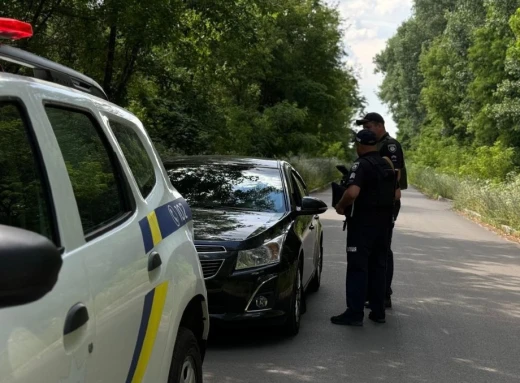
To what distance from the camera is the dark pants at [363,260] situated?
764 cm

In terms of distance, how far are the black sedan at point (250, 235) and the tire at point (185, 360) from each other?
8.15 feet

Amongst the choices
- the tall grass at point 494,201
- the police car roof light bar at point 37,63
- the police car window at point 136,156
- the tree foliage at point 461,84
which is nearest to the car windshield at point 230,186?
the police car window at point 136,156

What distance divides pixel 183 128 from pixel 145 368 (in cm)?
1554

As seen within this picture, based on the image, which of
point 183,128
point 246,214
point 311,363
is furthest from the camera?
point 183,128

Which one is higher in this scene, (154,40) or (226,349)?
(154,40)

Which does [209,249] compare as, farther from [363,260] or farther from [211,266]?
[363,260]

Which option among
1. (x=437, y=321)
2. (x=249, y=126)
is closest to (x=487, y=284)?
(x=437, y=321)

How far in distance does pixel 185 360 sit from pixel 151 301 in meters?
0.66

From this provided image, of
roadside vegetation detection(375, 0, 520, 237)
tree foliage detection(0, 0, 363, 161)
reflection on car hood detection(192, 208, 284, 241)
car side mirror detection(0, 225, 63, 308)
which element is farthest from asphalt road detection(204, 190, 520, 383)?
roadside vegetation detection(375, 0, 520, 237)

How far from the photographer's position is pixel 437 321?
8.27 meters

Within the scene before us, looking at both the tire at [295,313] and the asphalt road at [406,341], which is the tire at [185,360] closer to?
the asphalt road at [406,341]

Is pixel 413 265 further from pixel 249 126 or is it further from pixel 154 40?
pixel 249 126

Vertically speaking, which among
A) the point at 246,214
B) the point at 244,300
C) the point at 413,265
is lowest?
the point at 413,265

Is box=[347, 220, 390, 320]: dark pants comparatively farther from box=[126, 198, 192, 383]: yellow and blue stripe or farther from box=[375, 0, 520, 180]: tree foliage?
box=[375, 0, 520, 180]: tree foliage
